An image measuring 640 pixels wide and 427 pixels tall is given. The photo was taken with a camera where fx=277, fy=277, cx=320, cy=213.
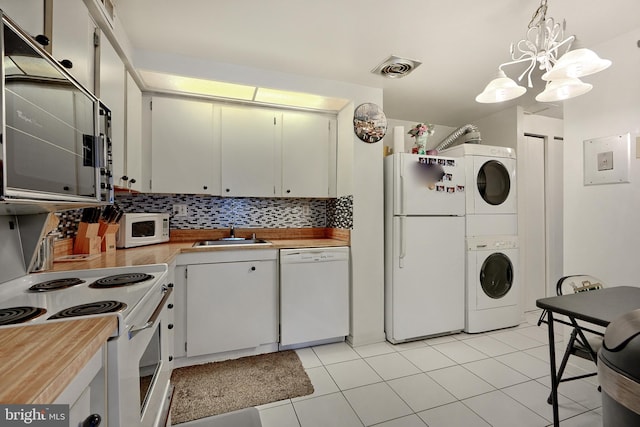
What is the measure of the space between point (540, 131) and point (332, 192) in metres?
2.77

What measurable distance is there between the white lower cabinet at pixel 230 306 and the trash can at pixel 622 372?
2.06 metres

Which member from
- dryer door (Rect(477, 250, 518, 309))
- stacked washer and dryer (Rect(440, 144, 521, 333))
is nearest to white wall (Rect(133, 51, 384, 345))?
stacked washer and dryer (Rect(440, 144, 521, 333))

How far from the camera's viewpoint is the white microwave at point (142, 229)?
7.20 feet

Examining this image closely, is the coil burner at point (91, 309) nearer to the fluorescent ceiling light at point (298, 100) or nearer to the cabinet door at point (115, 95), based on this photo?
the cabinet door at point (115, 95)

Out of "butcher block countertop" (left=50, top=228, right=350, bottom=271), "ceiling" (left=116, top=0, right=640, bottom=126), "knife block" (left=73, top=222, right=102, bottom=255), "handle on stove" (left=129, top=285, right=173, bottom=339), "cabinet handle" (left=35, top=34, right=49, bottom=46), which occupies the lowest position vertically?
"handle on stove" (left=129, top=285, right=173, bottom=339)

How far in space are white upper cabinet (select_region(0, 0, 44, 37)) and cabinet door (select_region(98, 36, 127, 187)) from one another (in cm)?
55

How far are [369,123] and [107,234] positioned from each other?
7.70 feet

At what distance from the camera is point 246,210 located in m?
3.01

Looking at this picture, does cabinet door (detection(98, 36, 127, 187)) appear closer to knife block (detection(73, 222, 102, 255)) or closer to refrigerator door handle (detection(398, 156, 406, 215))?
knife block (detection(73, 222, 102, 255))

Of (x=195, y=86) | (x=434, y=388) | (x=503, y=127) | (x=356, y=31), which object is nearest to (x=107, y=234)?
(x=195, y=86)

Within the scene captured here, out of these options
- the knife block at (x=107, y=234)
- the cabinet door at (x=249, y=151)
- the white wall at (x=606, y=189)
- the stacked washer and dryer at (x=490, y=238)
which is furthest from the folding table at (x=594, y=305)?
the knife block at (x=107, y=234)

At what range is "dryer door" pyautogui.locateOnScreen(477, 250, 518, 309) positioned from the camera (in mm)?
2865

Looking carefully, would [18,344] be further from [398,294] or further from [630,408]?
[398,294]

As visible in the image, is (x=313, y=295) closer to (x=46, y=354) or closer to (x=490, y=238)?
(x=490, y=238)
